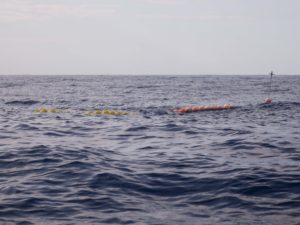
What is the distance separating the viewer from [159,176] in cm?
907

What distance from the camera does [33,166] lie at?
394 inches

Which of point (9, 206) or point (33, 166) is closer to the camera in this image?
point (9, 206)

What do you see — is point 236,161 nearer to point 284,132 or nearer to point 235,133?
point 235,133

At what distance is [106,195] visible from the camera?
7809 millimetres

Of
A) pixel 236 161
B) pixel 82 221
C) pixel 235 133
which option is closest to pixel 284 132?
pixel 235 133

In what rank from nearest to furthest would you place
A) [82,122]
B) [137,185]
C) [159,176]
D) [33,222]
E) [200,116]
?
[33,222] < [137,185] < [159,176] < [82,122] < [200,116]

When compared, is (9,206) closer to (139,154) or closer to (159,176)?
(159,176)

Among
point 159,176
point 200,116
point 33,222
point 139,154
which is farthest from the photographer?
point 200,116

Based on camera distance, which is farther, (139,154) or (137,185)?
(139,154)

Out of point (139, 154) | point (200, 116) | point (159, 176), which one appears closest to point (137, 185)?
point (159, 176)

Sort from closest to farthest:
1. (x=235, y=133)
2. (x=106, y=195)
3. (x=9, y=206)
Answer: (x=9, y=206)
(x=106, y=195)
(x=235, y=133)

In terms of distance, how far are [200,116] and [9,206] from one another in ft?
53.3

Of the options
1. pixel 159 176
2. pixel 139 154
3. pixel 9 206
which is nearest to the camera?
A: pixel 9 206

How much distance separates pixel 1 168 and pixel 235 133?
9204mm
